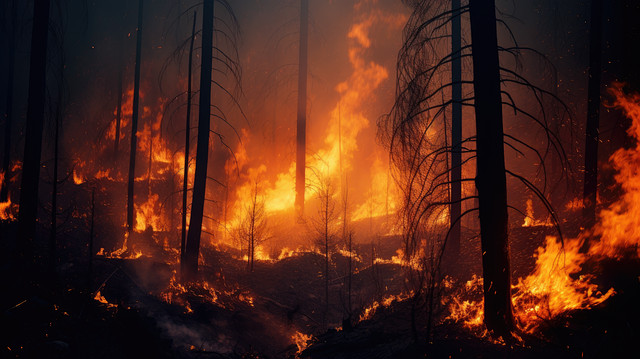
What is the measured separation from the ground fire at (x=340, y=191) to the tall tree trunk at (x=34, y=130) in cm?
6

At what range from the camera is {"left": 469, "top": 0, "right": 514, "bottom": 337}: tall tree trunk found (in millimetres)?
4816

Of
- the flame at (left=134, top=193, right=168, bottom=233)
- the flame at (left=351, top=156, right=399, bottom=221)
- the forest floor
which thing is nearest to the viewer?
the forest floor

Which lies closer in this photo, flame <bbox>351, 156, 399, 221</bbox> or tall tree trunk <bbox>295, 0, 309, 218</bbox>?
tall tree trunk <bbox>295, 0, 309, 218</bbox>

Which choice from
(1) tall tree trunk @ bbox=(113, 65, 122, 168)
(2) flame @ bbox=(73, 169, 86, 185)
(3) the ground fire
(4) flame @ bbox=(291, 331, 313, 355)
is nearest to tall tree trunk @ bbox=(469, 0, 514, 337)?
(3) the ground fire

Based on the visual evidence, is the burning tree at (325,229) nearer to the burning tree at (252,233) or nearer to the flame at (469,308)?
the burning tree at (252,233)

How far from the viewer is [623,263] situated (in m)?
6.47

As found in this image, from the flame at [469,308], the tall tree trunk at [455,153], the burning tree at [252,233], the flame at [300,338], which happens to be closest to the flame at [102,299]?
the flame at [300,338]

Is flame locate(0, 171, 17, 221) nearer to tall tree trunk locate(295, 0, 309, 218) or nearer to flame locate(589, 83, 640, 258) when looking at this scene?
tall tree trunk locate(295, 0, 309, 218)

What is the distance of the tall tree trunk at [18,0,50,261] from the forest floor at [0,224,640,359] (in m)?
1.22

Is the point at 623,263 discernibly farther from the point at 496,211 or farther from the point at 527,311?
the point at 496,211

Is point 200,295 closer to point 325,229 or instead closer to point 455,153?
point 325,229

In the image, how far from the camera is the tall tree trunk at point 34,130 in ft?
30.4

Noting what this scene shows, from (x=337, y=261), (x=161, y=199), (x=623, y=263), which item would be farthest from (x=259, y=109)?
(x=623, y=263)

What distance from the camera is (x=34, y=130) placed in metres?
9.46
